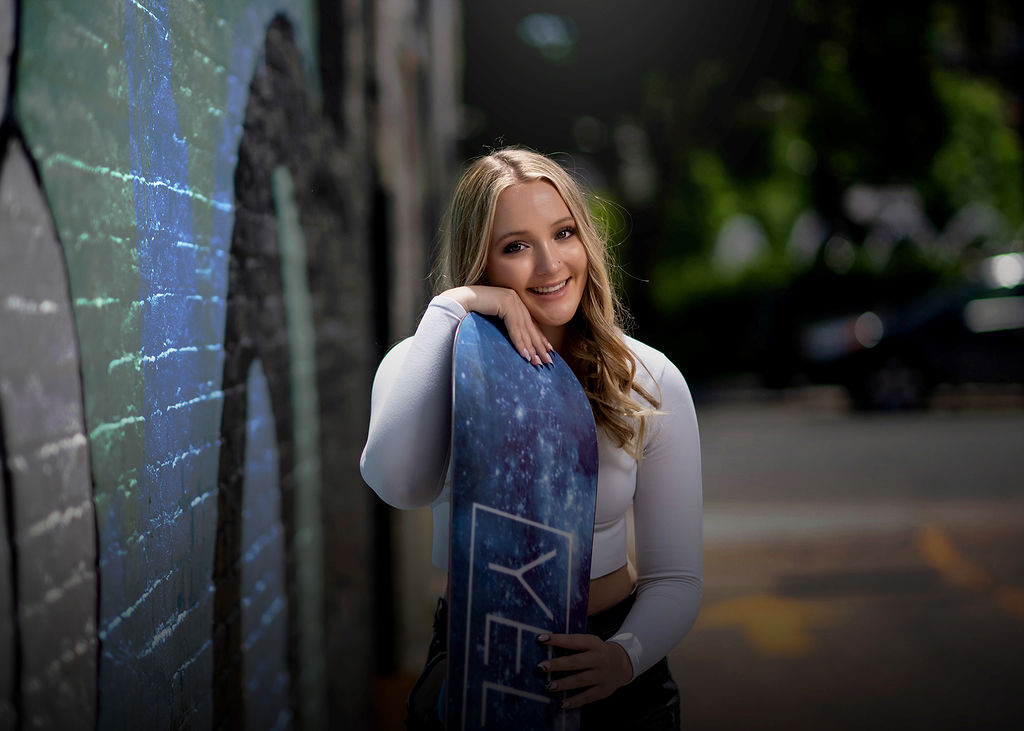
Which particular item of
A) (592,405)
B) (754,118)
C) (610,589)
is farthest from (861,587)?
(754,118)

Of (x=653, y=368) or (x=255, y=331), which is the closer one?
(x=653, y=368)

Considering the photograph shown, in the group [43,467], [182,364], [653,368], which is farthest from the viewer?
[182,364]

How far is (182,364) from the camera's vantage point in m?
2.34

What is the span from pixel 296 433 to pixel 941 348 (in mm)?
10417

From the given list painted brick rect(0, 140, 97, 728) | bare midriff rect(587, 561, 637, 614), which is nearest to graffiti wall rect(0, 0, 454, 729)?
painted brick rect(0, 140, 97, 728)

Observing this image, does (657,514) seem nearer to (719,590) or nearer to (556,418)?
(556,418)

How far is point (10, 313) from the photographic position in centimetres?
146

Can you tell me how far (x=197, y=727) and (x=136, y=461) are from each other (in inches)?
34.4

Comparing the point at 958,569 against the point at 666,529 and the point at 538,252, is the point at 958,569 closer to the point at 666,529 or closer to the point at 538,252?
the point at 666,529

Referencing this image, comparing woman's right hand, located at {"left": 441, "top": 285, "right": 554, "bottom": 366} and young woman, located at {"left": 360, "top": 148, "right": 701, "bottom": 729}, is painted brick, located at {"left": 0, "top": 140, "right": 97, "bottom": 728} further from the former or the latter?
woman's right hand, located at {"left": 441, "top": 285, "right": 554, "bottom": 366}

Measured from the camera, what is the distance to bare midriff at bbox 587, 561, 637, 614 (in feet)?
6.46

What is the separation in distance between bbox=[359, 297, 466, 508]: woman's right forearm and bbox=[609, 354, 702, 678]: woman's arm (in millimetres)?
419

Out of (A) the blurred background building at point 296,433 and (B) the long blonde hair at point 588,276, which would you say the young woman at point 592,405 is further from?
(A) the blurred background building at point 296,433

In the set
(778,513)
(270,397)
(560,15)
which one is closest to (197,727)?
(270,397)
